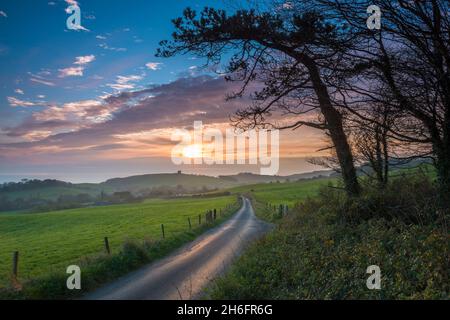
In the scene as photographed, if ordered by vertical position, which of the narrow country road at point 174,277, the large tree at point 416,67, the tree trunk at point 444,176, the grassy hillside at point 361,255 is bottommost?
the narrow country road at point 174,277

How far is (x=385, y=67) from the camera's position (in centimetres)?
1032

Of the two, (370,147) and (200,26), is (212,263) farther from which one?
(200,26)

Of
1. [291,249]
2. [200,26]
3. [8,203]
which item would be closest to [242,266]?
[291,249]

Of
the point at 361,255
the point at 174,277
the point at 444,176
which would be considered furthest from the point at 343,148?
the point at 174,277

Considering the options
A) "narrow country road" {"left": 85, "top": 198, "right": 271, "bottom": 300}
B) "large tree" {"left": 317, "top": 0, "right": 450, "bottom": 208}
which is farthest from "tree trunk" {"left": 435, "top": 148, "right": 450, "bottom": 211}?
"narrow country road" {"left": 85, "top": 198, "right": 271, "bottom": 300}

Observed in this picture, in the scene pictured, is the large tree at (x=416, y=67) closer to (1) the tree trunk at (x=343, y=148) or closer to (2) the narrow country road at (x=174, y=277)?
(1) the tree trunk at (x=343, y=148)

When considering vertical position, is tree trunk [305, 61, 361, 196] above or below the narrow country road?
above

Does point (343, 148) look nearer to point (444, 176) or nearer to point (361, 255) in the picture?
point (444, 176)

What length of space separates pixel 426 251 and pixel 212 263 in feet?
36.1

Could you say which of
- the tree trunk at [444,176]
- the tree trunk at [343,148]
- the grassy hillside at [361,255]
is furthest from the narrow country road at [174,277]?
the tree trunk at [444,176]

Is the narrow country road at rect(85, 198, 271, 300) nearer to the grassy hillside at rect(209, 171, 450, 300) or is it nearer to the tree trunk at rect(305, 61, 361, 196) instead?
the grassy hillside at rect(209, 171, 450, 300)

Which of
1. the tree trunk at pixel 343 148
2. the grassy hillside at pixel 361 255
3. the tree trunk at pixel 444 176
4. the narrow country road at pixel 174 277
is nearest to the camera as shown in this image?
the grassy hillside at pixel 361 255

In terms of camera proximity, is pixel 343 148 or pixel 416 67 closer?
pixel 416 67

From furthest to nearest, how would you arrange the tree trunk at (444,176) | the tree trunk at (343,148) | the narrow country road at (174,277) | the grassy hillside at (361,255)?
the tree trunk at (343,148) < the narrow country road at (174,277) < the tree trunk at (444,176) < the grassy hillside at (361,255)
